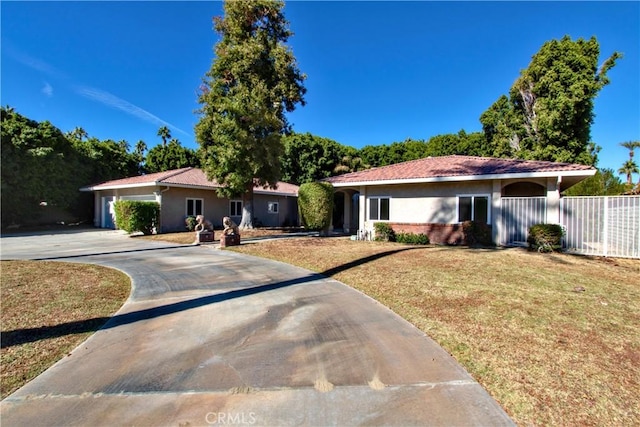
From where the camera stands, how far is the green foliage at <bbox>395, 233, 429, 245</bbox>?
14383 millimetres

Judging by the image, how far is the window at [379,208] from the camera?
1616 centimetres

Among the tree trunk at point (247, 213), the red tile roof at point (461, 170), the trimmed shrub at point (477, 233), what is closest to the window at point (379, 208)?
the red tile roof at point (461, 170)

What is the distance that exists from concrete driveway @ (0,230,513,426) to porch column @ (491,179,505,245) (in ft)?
33.4

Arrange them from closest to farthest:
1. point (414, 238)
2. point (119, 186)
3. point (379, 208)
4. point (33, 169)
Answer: point (414, 238)
point (379, 208)
point (119, 186)
point (33, 169)

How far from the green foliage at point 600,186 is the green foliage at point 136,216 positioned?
2789 cm

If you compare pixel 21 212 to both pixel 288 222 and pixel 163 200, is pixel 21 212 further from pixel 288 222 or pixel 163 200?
pixel 288 222

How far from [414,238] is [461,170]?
395cm

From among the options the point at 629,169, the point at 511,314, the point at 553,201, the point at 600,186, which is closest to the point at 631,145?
the point at 629,169

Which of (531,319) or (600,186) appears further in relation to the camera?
(600,186)

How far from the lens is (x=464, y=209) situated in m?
14.1

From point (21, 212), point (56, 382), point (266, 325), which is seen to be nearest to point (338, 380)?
point (266, 325)

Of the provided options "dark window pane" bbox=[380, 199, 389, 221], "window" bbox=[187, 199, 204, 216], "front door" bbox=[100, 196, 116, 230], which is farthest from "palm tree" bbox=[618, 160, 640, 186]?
"front door" bbox=[100, 196, 116, 230]

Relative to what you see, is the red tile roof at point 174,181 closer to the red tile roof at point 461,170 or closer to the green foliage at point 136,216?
the green foliage at point 136,216

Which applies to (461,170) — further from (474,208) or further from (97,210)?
(97,210)
